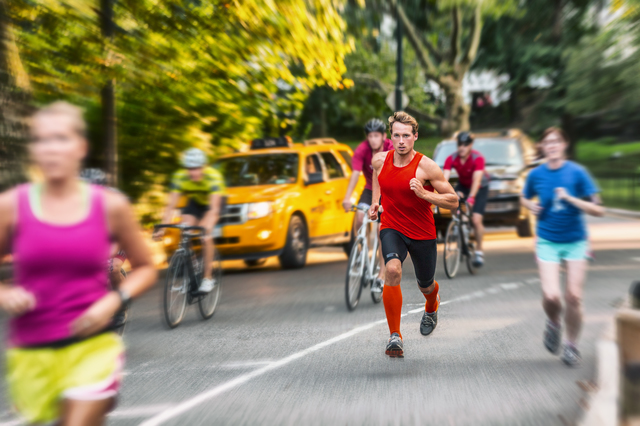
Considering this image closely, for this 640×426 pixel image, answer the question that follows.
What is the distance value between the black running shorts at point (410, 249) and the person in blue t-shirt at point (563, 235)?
85 centimetres

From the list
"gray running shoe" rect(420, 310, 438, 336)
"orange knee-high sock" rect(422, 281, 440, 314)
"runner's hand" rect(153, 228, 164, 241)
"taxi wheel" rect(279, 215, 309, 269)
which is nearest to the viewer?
"orange knee-high sock" rect(422, 281, 440, 314)

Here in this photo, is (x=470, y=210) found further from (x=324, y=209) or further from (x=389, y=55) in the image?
(x=389, y=55)

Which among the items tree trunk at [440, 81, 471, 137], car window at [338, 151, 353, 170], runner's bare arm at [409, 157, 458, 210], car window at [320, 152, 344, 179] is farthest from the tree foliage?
tree trunk at [440, 81, 471, 137]

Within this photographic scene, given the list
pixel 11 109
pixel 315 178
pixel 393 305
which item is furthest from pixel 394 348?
pixel 11 109

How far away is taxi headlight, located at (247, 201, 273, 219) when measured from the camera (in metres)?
12.2

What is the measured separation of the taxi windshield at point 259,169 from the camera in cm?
1315

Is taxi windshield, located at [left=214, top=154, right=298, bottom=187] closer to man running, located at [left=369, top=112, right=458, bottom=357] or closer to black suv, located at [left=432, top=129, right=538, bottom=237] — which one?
black suv, located at [left=432, top=129, right=538, bottom=237]

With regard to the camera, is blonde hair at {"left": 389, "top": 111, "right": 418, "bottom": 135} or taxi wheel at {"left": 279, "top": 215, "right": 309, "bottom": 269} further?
taxi wheel at {"left": 279, "top": 215, "right": 309, "bottom": 269}

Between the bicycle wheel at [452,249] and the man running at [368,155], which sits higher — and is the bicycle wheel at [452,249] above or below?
below

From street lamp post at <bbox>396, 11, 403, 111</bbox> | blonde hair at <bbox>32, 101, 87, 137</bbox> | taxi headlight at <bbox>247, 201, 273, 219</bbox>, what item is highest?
street lamp post at <bbox>396, 11, 403, 111</bbox>

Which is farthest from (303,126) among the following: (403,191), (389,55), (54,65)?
(403,191)

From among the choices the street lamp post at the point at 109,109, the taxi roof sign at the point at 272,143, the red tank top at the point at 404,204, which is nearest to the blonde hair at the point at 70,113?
the red tank top at the point at 404,204

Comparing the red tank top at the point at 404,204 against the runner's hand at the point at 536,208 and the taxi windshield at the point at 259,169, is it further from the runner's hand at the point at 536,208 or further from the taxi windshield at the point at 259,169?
the taxi windshield at the point at 259,169

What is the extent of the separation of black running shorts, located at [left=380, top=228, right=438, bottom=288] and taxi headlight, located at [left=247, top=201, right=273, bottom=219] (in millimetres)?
5693
